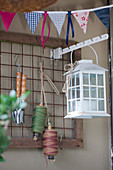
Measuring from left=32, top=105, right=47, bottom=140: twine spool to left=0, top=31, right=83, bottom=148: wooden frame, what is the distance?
79mm

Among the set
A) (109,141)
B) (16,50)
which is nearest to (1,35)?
(16,50)

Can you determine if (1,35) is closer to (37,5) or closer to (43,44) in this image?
(43,44)

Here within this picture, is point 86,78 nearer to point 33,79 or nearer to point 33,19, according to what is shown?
point 33,79

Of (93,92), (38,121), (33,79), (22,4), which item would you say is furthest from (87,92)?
(22,4)

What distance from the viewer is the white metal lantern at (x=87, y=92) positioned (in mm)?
2848

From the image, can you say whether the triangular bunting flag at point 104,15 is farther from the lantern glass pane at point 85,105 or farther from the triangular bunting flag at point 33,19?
→ the lantern glass pane at point 85,105

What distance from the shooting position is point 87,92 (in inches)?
114

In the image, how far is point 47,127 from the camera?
3236 mm

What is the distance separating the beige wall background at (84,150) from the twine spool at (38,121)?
0.56ft

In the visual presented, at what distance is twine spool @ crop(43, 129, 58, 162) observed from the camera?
3.01m

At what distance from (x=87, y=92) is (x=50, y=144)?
19.8 inches

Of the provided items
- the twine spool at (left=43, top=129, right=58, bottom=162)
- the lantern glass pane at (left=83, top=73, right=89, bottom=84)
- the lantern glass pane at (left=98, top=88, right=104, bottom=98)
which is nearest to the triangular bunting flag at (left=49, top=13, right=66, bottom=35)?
the lantern glass pane at (left=83, top=73, right=89, bottom=84)

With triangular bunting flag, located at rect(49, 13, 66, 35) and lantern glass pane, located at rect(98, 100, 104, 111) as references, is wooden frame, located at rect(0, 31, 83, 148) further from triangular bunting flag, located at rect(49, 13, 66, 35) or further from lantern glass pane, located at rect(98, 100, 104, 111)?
lantern glass pane, located at rect(98, 100, 104, 111)

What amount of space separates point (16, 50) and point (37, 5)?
46.9 inches
